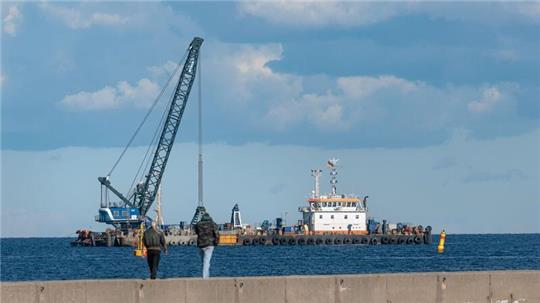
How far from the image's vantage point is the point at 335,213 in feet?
484

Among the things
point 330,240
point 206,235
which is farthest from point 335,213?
point 206,235

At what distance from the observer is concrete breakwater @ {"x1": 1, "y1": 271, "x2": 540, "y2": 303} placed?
A: 20516 mm

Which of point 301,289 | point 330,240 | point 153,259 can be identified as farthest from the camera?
point 330,240

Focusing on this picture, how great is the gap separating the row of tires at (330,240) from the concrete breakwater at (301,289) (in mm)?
122888

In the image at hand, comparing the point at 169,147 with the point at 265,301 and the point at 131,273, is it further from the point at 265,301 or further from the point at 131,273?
the point at 265,301

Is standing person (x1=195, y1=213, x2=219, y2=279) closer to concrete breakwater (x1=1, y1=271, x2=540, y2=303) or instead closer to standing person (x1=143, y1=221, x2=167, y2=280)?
standing person (x1=143, y1=221, x2=167, y2=280)

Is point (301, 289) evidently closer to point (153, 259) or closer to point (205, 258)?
point (205, 258)

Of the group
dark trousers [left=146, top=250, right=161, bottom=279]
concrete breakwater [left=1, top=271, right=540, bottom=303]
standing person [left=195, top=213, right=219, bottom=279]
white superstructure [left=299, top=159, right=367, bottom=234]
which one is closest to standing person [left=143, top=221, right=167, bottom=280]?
dark trousers [left=146, top=250, right=161, bottom=279]

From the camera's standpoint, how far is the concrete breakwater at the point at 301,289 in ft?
67.3

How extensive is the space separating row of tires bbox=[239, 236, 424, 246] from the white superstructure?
976 millimetres

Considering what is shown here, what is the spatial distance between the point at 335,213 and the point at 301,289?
125535 mm

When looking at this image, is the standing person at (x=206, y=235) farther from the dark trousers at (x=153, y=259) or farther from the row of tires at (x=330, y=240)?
the row of tires at (x=330, y=240)

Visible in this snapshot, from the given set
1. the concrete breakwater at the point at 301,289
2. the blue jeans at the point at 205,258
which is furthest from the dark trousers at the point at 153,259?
the concrete breakwater at the point at 301,289

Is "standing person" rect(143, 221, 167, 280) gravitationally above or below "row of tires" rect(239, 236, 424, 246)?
below
